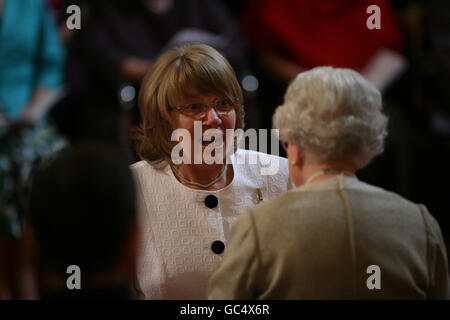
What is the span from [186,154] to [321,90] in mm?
467

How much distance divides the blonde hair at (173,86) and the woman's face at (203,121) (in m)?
0.02

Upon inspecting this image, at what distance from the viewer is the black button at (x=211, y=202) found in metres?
1.86

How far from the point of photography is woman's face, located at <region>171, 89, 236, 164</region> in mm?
1784

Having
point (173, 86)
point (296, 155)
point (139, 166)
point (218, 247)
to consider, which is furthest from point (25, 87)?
point (296, 155)

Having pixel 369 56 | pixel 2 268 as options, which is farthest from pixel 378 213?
pixel 369 56

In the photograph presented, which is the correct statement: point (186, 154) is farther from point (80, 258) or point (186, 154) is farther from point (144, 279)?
point (80, 258)

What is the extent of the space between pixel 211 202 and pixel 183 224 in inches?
3.9

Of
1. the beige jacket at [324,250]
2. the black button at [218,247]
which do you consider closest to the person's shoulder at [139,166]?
the black button at [218,247]

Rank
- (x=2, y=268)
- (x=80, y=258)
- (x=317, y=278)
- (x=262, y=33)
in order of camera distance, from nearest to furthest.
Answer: (x=80, y=258) < (x=317, y=278) < (x=2, y=268) < (x=262, y=33)

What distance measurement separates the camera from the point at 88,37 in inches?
132

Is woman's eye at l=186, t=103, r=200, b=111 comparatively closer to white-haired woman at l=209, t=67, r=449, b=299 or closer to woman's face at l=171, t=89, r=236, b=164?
woman's face at l=171, t=89, r=236, b=164

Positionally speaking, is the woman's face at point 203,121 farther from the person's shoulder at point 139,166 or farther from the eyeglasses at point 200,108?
the person's shoulder at point 139,166

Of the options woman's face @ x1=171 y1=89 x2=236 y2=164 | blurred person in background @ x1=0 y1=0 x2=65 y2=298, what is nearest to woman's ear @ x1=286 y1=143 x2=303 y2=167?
woman's face @ x1=171 y1=89 x2=236 y2=164

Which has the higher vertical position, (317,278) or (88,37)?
(88,37)
